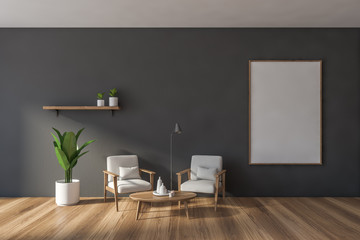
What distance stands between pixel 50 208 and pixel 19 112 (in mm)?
1752

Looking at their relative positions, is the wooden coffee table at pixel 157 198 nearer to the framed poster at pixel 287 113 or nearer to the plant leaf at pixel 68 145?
the plant leaf at pixel 68 145

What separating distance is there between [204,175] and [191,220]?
997 millimetres

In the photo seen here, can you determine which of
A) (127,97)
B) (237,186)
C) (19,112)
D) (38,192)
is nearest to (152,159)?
(127,97)

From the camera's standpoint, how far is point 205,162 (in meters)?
4.92

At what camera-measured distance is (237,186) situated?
5.16 m

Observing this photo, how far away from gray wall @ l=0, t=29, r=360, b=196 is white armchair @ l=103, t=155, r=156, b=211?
296 millimetres

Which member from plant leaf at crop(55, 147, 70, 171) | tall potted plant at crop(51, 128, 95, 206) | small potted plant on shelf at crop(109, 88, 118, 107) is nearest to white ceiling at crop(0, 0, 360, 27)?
small potted plant on shelf at crop(109, 88, 118, 107)

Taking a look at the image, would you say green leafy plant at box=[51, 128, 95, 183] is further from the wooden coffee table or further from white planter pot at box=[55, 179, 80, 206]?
the wooden coffee table

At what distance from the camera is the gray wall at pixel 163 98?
5.14m

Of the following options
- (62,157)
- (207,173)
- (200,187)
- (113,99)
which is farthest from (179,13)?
(62,157)

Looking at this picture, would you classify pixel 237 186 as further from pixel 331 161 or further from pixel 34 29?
pixel 34 29

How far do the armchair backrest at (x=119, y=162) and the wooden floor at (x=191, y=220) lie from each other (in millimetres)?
527

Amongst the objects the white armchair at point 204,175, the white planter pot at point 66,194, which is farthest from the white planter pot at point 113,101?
the white armchair at point 204,175

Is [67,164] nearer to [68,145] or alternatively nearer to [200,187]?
[68,145]
